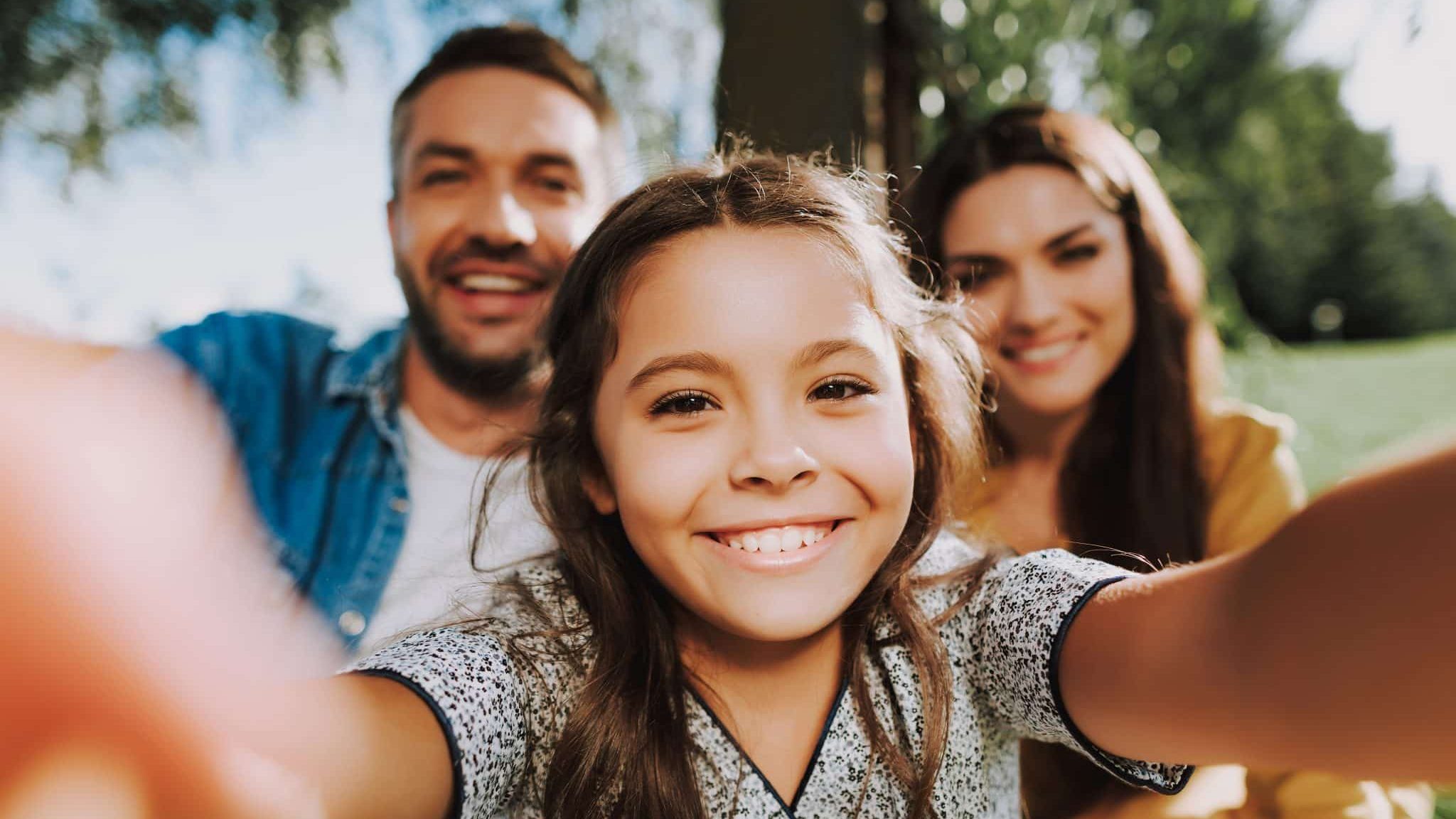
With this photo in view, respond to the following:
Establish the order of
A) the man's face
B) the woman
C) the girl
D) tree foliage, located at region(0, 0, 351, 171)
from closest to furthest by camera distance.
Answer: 1. the girl
2. the woman
3. the man's face
4. tree foliage, located at region(0, 0, 351, 171)

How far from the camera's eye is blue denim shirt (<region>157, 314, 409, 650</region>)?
214 cm

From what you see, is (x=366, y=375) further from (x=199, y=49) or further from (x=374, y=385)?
(x=199, y=49)

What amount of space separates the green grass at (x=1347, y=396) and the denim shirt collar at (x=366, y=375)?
3.51 m

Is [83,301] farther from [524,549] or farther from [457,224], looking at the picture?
[524,549]

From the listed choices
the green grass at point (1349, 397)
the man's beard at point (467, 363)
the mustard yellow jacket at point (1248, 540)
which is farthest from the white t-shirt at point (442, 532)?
the green grass at point (1349, 397)

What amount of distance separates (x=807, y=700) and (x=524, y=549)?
821 mm

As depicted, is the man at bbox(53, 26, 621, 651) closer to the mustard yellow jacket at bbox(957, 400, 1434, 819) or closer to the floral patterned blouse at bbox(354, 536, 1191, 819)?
the floral patterned blouse at bbox(354, 536, 1191, 819)

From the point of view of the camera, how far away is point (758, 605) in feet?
3.94

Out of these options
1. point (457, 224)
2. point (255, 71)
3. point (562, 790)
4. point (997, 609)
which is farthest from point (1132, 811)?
point (255, 71)

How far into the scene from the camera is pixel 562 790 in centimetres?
122

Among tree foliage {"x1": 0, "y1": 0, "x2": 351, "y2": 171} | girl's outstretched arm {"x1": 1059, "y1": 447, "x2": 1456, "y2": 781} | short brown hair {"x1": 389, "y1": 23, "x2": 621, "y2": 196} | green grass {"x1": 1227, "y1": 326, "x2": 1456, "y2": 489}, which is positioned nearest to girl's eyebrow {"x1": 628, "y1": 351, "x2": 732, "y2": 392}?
girl's outstretched arm {"x1": 1059, "y1": 447, "x2": 1456, "y2": 781}

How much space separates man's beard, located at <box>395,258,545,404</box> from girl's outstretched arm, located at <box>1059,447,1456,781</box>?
174cm

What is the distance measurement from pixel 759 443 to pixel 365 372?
1569mm

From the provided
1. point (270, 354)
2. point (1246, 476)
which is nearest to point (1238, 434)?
point (1246, 476)
